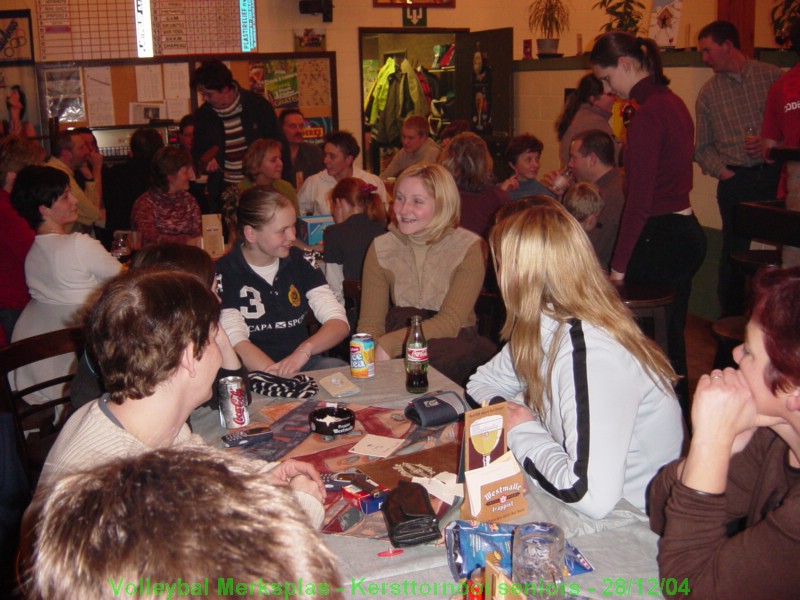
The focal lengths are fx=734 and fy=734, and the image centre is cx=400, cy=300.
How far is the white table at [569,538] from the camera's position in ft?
4.55

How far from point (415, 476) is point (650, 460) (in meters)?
0.58

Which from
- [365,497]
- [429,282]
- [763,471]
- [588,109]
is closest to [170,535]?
[365,497]

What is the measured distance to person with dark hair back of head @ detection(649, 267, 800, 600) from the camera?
1.26m

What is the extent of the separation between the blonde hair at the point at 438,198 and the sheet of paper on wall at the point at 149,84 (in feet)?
15.3

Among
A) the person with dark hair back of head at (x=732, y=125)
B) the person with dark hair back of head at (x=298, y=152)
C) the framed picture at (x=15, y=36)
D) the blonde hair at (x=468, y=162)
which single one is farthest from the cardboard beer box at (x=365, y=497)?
the framed picture at (x=15, y=36)

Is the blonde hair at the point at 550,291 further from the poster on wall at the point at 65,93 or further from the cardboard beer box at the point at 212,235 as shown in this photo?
the poster on wall at the point at 65,93

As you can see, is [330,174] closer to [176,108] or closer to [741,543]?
[176,108]

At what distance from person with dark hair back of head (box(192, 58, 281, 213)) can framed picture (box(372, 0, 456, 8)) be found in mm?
2524

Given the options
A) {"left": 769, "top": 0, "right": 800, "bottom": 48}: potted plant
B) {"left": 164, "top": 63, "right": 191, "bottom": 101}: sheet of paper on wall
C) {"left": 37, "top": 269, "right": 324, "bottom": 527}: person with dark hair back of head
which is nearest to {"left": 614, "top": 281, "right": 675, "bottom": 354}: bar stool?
{"left": 37, "top": 269, "right": 324, "bottom": 527}: person with dark hair back of head

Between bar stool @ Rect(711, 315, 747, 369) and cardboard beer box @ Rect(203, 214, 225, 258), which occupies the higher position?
cardboard beer box @ Rect(203, 214, 225, 258)

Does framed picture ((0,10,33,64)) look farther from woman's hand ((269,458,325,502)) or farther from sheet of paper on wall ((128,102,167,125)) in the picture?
woman's hand ((269,458,325,502))

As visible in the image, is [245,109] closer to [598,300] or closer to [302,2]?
[302,2]

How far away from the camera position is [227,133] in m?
5.74

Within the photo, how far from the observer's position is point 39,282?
10.8 ft
